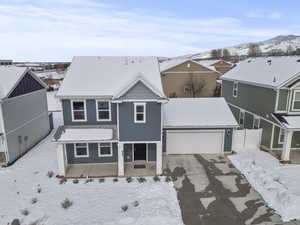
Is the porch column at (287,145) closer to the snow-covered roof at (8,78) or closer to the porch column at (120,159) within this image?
the porch column at (120,159)

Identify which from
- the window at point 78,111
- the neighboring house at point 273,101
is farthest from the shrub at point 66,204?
the neighboring house at point 273,101

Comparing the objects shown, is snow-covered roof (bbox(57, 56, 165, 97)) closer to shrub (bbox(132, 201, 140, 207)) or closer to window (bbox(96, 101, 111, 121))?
window (bbox(96, 101, 111, 121))

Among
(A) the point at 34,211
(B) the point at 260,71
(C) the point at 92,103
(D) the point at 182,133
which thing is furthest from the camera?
(B) the point at 260,71

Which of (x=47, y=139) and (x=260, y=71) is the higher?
(x=260, y=71)

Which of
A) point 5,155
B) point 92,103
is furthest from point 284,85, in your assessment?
point 5,155

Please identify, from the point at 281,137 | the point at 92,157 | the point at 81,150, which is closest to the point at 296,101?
the point at 281,137

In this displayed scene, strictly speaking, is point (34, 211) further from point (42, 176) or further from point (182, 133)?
point (182, 133)

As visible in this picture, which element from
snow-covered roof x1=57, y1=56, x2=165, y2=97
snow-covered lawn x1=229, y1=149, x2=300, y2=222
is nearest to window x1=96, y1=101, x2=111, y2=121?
snow-covered roof x1=57, y1=56, x2=165, y2=97

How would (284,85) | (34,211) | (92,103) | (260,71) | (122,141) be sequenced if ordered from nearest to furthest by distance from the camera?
1. (34,211)
2. (122,141)
3. (92,103)
4. (284,85)
5. (260,71)
